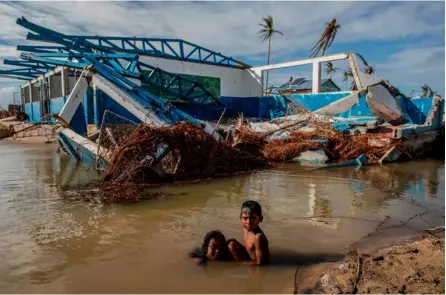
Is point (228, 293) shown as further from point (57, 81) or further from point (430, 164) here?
point (57, 81)

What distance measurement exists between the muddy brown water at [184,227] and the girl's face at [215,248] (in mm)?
112

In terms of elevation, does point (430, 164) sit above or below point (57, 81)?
below

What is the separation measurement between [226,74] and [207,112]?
12.5 ft

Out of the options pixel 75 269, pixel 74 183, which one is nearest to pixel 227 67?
pixel 74 183

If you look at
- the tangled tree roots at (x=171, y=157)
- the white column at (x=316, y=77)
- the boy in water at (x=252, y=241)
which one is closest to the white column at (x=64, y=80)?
the white column at (x=316, y=77)

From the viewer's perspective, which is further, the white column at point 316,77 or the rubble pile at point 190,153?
the white column at point 316,77

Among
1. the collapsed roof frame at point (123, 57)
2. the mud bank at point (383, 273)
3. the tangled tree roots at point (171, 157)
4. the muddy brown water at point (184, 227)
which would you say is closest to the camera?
the mud bank at point (383, 273)

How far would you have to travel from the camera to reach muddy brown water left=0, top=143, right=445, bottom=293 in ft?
11.3

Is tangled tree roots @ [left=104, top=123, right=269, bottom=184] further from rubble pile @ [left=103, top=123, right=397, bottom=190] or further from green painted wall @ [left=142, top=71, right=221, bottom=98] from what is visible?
A: green painted wall @ [left=142, top=71, right=221, bottom=98]

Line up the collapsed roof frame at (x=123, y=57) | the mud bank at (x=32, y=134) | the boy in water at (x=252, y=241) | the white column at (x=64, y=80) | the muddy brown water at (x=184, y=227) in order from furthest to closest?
1. the white column at (x=64, y=80)
2. the mud bank at (x=32, y=134)
3. the collapsed roof frame at (x=123, y=57)
4. the boy in water at (x=252, y=241)
5. the muddy brown water at (x=184, y=227)

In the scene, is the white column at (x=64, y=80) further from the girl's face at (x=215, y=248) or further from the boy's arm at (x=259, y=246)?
the boy's arm at (x=259, y=246)

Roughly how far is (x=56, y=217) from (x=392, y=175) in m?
8.14

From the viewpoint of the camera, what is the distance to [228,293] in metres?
3.22

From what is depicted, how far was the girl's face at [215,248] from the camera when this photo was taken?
3762mm
